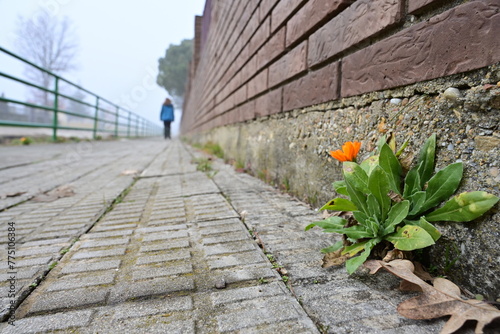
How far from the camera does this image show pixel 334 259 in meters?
1.12

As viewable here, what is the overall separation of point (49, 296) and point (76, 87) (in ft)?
26.3

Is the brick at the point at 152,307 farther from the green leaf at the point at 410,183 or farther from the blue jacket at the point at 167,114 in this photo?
the blue jacket at the point at 167,114

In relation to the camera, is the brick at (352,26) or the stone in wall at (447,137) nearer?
the stone in wall at (447,137)

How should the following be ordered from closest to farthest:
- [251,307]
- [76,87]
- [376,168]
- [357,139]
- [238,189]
→ [251,307] < [376,168] < [357,139] < [238,189] < [76,87]

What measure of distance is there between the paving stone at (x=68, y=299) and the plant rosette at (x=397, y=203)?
2.60ft

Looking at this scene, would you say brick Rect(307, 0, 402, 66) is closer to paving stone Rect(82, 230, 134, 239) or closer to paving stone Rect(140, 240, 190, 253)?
paving stone Rect(140, 240, 190, 253)

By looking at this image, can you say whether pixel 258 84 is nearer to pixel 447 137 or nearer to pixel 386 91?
pixel 386 91

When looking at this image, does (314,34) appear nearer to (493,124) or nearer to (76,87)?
(493,124)

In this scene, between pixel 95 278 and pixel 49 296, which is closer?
pixel 49 296

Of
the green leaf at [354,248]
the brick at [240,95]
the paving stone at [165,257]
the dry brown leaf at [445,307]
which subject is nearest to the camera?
the dry brown leaf at [445,307]

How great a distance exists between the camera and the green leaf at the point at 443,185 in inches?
37.5

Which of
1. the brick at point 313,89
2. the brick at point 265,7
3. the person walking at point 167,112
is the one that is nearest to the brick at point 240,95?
the brick at point 265,7

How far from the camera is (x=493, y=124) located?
880mm

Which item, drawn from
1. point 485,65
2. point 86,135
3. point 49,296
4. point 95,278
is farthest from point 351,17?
point 86,135
